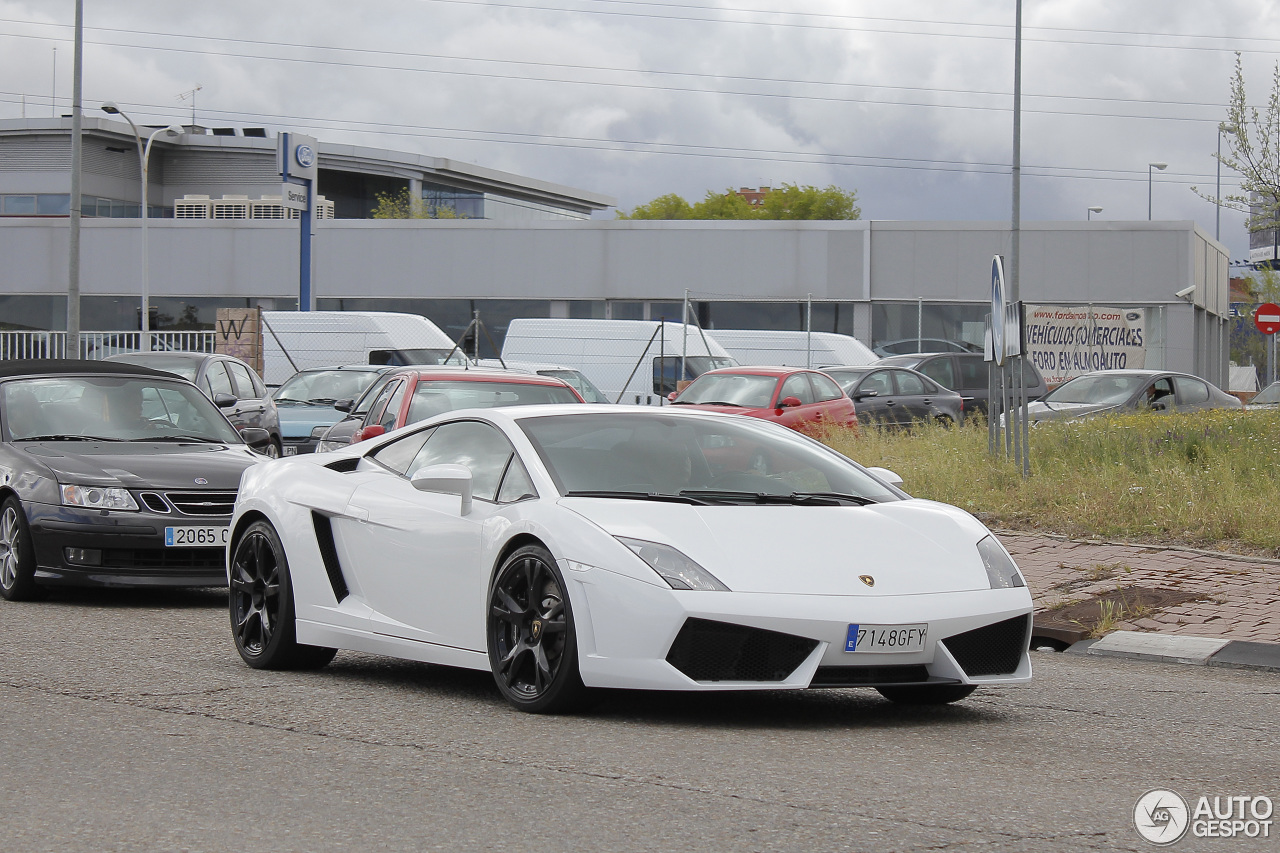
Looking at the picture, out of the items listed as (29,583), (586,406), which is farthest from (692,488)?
(29,583)

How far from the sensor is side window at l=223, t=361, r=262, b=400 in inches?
722

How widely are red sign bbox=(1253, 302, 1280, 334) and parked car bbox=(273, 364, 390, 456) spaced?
21.3m

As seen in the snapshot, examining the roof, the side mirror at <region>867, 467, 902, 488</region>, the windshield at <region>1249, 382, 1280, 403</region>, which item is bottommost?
the side mirror at <region>867, 467, 902, 488</region>

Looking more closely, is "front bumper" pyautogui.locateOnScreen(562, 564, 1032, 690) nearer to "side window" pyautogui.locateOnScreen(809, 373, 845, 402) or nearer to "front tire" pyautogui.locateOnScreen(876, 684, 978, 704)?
"front tire" pyautogui.locateOnScreen(876, 684, 978, 704)

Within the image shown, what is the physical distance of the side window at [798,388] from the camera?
70.3 ft

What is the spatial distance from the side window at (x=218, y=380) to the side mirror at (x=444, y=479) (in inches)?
471

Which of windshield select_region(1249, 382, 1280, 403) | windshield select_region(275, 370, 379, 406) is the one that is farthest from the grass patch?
windshield select_region(1249, 382, 1280, 403)

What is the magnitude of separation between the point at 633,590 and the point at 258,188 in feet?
266

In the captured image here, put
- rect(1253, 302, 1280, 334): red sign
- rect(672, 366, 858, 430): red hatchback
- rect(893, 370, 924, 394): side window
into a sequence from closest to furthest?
1. rect(672, 366, 858, 430): red hatchback
2. rect(893, 370, 924, 394): side window
3. rect(1253, 302, 1280, 334): red sign

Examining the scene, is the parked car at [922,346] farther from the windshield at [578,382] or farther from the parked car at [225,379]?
the parked car at [225,379]

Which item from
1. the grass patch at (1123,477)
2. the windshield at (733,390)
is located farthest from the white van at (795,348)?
the grass patch at (1123,477)

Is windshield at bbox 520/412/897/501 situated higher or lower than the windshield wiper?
higher

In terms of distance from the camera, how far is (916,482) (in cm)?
1505

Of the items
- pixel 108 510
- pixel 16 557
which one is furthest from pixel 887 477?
pixel 16 557
